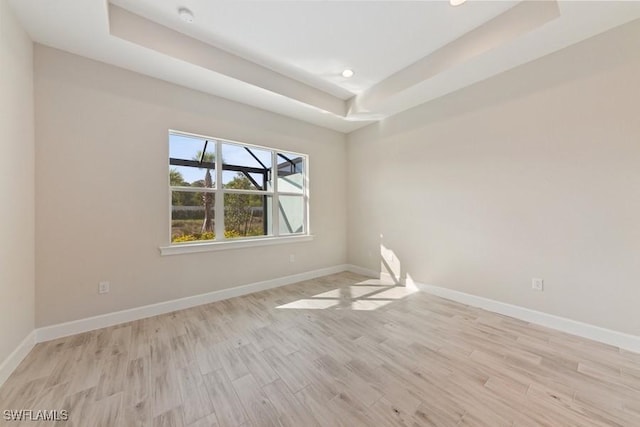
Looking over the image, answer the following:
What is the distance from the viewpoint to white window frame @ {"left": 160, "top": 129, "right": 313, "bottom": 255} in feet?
9.87

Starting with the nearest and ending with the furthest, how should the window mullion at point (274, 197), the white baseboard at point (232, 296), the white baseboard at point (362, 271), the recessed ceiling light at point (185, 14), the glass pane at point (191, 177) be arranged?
the white baseboard at point (232, 296), the recessed ceiling light at point (185, 14), the glass pane at point (191, 177), the window mullion at point (274, 197), the white baseboard at point (362, 271)

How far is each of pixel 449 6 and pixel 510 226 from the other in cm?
234

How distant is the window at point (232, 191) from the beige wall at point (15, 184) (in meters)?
1.15

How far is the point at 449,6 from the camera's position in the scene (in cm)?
217

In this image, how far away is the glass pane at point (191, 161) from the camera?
3.04 meters

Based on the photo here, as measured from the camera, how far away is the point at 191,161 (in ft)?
10.4

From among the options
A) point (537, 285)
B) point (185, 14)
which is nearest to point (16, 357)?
point (185, 14)

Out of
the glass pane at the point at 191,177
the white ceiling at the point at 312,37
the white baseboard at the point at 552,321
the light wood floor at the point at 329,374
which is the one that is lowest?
the light wood floor at the point at 329,374

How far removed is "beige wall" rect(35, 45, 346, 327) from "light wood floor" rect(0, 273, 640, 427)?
475 millimetres

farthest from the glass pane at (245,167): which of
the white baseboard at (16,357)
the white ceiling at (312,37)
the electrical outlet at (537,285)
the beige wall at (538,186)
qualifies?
the electrical outlet at (537,285)

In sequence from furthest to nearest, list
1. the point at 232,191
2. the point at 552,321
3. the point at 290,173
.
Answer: the point at 290,173
the point at 232,191
the point at 552,321

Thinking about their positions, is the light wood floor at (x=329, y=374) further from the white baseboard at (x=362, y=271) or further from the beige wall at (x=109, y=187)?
the white baseboard at (x=362, y=271)

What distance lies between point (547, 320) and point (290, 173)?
3.85 m

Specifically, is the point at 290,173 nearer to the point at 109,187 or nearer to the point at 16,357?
the point at 109,187
